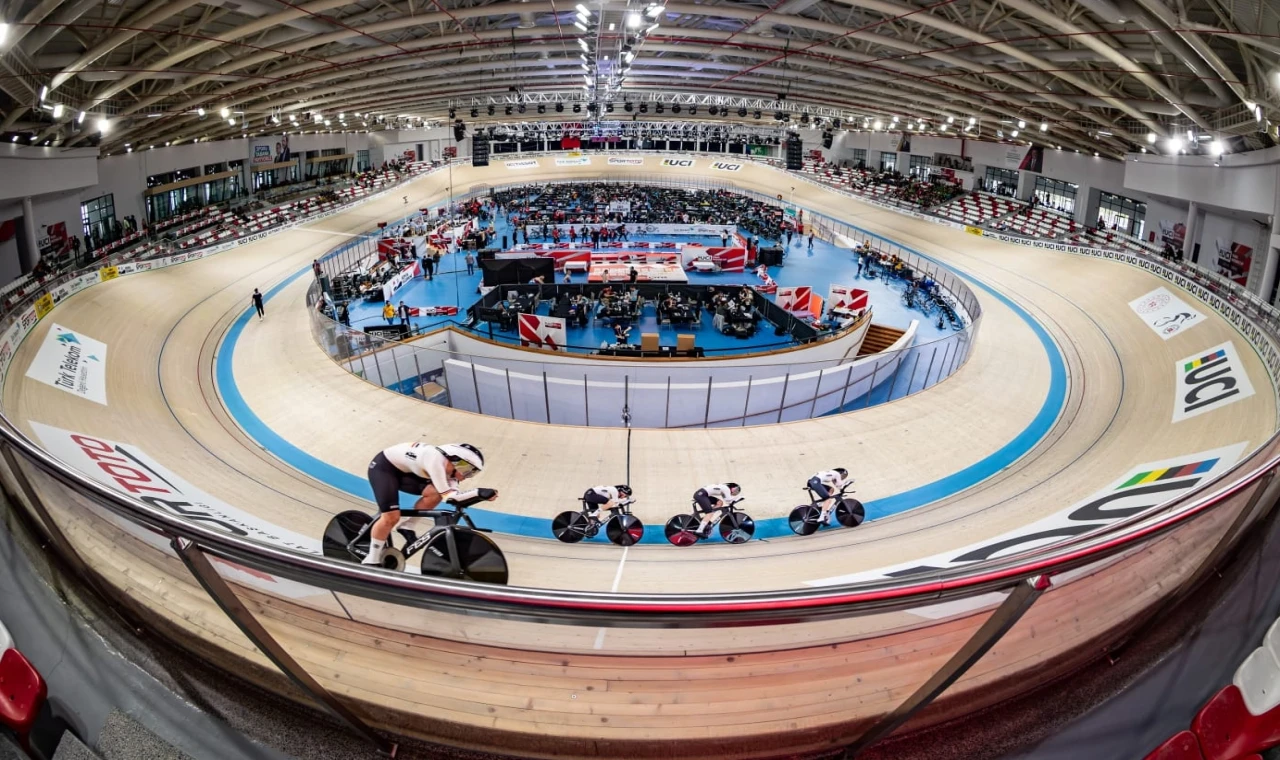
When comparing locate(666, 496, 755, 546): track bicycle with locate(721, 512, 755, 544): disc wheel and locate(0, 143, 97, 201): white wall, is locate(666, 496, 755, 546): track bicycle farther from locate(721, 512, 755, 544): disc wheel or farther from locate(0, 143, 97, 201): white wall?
locate(0, 143, 97, 201): white wall

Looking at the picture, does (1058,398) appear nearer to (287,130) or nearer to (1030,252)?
(1030,252)

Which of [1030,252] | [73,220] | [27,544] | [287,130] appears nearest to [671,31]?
[1030,252]

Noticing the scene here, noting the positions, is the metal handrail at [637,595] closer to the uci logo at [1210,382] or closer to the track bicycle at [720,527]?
the track bicycle at [720,527]

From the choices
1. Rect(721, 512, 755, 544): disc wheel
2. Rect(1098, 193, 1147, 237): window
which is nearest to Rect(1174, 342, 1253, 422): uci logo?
Rect(721, 512, 755, 544): disc wheel

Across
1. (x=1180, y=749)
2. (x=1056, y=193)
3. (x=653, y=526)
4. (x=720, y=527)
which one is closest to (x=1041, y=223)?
(x=1056, y=193)

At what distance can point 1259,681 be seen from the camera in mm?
2721

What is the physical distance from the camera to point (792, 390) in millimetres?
12703

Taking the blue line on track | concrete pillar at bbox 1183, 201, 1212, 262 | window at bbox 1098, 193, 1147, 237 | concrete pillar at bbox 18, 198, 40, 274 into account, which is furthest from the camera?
window at bbox 1098, 193, 1147, 237

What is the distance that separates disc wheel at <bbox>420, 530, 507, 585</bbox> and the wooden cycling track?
48.7 inches

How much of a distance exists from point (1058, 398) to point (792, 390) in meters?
4.92

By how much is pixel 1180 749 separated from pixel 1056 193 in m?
41.4

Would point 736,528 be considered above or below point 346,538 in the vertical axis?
below

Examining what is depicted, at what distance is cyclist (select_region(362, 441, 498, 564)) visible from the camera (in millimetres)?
4207

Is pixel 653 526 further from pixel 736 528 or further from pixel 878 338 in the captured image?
pixel 878 338
